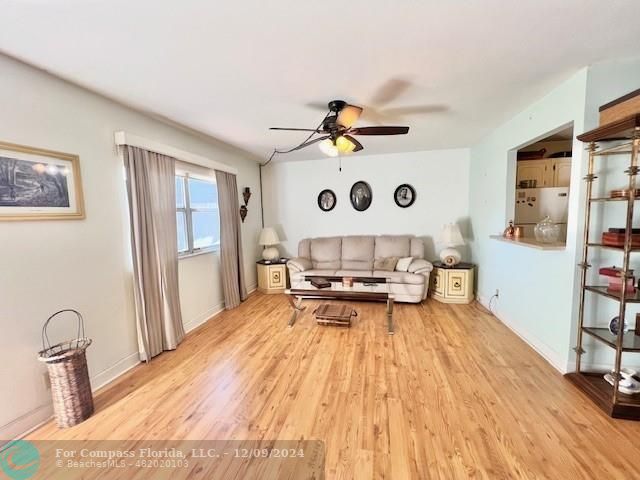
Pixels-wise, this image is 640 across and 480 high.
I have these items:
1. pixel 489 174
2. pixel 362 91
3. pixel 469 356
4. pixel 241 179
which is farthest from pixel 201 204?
pixel 489 174

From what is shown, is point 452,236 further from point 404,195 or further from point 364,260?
point 364,260

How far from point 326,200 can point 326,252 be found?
1.00 meters

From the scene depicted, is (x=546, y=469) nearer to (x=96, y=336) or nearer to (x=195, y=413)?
(x=195, y=413)

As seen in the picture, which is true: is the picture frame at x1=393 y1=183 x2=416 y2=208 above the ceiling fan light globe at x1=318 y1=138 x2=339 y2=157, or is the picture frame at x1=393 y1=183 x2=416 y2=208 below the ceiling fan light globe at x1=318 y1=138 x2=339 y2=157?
below

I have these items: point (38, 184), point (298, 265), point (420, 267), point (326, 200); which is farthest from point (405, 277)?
point (38, 184)

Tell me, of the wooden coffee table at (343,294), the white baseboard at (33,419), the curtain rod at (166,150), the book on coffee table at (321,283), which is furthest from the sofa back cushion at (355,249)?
the white baseboard at (33,419)

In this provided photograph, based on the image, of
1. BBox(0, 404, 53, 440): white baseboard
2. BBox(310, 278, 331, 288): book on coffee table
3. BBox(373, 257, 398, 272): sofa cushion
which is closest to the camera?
BBox(0, 404, 53, 440): white baseboard

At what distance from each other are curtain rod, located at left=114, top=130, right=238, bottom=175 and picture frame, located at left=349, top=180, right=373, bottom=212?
7.29 feet

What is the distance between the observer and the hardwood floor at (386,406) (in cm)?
152

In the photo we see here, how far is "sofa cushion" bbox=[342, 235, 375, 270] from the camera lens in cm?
484

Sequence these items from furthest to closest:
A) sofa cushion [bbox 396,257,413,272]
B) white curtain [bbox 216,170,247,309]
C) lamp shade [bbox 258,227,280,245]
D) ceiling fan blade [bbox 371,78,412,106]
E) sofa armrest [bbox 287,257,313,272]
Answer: lamp shade [bbox 258,227,280,245]
sofa armrest [bbox 287,257,313,272]
sofa cushion [bbox 396,257,413,272]
white curtain [bbox 216,170,247,309]
ceiling fan blade [bbox 371,78,412,106]

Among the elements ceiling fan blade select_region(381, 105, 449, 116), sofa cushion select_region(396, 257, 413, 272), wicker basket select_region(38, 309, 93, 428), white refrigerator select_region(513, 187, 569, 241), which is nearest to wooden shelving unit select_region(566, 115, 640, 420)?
ceiling fan blade select_region(381, 105, 449, 116)

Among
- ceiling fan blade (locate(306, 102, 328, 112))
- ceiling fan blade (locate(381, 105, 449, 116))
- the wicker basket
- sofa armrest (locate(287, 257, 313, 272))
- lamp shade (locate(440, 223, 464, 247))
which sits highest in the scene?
ceiling fan blade (locate(381, 105, 449, 116))

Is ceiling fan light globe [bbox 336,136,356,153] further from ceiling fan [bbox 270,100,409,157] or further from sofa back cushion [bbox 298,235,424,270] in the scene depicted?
sofa back cushion [bbox 298,235,424,270]
